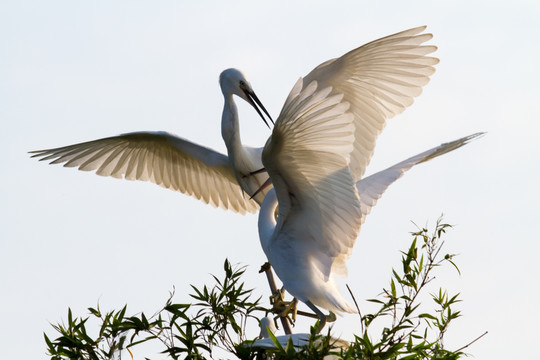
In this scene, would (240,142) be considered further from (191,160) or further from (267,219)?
(267,219)

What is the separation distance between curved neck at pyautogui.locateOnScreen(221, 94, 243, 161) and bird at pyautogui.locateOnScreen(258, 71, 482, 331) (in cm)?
159

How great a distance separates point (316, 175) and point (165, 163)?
10.4 ft

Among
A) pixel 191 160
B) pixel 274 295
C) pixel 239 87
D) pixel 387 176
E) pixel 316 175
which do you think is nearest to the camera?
pixel 316 175

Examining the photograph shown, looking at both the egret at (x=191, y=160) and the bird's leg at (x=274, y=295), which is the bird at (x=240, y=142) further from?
the bird's leg at (x=274, y=295)

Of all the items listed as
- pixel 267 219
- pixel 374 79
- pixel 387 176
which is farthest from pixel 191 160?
pixel 387 176

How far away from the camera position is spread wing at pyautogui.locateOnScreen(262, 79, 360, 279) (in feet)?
12.6

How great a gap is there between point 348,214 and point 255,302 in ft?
2.12

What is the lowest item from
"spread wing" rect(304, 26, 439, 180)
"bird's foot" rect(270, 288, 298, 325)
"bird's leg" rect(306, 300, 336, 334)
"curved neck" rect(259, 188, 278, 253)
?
"bird's leg" rect(306, 300, 336, 334)

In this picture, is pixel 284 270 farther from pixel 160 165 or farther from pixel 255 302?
pixel 160 165

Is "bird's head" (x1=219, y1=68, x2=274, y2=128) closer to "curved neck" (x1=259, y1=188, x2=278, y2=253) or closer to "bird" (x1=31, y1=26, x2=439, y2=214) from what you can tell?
"bird" (x1=31, y1=26, x2=439, y2=214)

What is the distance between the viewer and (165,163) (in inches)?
281

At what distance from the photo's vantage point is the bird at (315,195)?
12.8 ft

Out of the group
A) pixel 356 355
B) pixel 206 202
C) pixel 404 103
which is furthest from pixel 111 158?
pixel 356 355

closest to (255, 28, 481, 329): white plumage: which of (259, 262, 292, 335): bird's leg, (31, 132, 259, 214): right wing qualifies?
(259, 262, 292, 335): bird's leg
